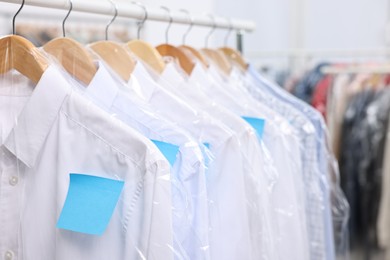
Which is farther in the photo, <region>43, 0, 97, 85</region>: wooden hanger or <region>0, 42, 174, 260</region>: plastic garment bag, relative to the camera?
<region>43, 0, 97, 85</region>: wooden hanger

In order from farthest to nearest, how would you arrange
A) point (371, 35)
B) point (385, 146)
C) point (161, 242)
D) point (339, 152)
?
point (371, 35)
point (339, 152)
point (385, 146)
point (161, 242)

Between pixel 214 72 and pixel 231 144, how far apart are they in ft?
1.04

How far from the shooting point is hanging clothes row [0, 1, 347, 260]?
64 cm

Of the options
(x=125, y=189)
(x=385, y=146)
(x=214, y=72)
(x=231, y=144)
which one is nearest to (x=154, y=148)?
(x=125, y=189)

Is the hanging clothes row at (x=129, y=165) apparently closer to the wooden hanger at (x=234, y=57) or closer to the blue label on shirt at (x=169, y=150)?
the blue label on shirt at (x=169, y=150)

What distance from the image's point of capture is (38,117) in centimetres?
69

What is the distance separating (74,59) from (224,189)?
1.03 ft

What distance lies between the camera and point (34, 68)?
695mm

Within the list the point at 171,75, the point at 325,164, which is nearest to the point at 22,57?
the point at 171,75

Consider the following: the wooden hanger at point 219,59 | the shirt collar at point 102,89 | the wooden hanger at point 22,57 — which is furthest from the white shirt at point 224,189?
the wooden hanger at point 219,59

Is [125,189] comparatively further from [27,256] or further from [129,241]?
[27,256]

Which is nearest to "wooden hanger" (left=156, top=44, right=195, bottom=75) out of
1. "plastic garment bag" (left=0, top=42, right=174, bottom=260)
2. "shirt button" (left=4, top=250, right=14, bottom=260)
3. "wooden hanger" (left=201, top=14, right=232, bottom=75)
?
"wooden hanger" (left=201, top=14, right=232, bottom=75)

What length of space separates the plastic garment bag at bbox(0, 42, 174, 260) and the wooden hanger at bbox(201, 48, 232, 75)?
517mm

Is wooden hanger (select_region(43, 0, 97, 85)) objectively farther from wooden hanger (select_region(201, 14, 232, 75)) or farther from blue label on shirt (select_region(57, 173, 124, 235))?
wooden hanger (select_region(201, 14, 232, 75))
